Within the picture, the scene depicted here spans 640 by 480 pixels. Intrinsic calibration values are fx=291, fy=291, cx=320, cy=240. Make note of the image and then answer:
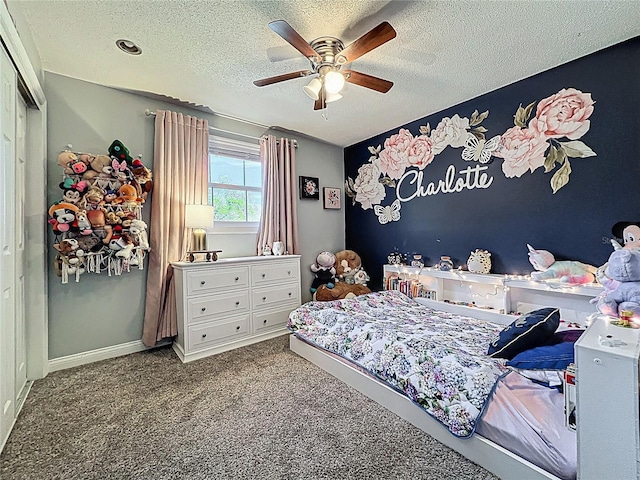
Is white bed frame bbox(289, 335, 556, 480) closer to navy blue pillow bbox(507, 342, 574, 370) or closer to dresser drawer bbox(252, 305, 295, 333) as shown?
navy blue pillow bbox(507, 342, 574, 370)

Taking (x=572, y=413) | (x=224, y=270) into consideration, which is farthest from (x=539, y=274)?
(x=224, y=270)

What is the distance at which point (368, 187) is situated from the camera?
Answer: 423 cm

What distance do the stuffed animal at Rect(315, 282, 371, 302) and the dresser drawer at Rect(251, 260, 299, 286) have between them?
443mm

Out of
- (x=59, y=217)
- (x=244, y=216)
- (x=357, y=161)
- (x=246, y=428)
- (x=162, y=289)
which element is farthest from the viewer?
(x=357, y=161)

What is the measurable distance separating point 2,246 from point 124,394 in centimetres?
125

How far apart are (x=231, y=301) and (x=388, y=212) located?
2.34 meters

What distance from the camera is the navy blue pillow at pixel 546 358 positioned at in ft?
4.73

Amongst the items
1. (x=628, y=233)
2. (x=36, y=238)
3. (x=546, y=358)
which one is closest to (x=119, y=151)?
(x=36, y=238)

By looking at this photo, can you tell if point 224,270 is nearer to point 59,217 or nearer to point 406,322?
point 59,217

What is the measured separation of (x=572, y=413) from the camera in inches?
45.1

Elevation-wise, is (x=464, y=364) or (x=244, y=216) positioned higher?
(x=244, y=216)

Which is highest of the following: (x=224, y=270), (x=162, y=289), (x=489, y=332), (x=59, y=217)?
(x=59, y=217)

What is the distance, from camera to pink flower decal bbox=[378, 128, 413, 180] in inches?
147

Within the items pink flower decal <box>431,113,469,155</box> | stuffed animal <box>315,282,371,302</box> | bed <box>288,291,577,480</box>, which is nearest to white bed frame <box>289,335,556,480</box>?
bed <box>288,291,577,480</box>
